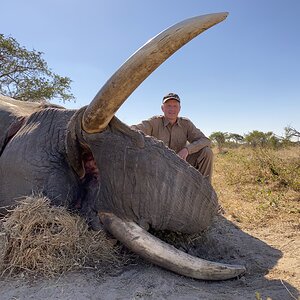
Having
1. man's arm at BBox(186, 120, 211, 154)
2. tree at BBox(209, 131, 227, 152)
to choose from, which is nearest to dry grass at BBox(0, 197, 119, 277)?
man's arm at BBox(186, 120, 211, 154)

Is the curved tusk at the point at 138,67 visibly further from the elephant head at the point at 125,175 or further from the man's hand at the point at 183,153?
the man's hand at the point at 183,153

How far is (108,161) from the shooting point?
289 cm

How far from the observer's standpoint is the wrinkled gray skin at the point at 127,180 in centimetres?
284

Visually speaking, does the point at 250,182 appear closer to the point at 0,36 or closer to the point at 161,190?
the point at 161,190

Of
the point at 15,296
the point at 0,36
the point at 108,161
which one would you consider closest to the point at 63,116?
the point at 108,161

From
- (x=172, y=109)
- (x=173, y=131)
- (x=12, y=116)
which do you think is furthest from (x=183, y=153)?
(x=12, y=116)

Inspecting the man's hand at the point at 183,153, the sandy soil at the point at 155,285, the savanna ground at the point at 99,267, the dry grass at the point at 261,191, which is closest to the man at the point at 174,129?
the man's hand at the point at 183,153

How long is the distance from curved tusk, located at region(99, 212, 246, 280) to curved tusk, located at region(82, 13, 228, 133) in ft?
2.59

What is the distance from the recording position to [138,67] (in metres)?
2.54

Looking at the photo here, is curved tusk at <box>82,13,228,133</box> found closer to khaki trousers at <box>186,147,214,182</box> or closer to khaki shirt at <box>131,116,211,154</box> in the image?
khaki trousers at <box>186,147,214,182</box>

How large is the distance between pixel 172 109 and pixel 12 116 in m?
2.45

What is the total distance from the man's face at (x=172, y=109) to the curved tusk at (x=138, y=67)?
2.89 metres

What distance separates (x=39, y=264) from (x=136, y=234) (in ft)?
2.26

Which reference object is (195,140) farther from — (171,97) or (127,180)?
(127,180)
